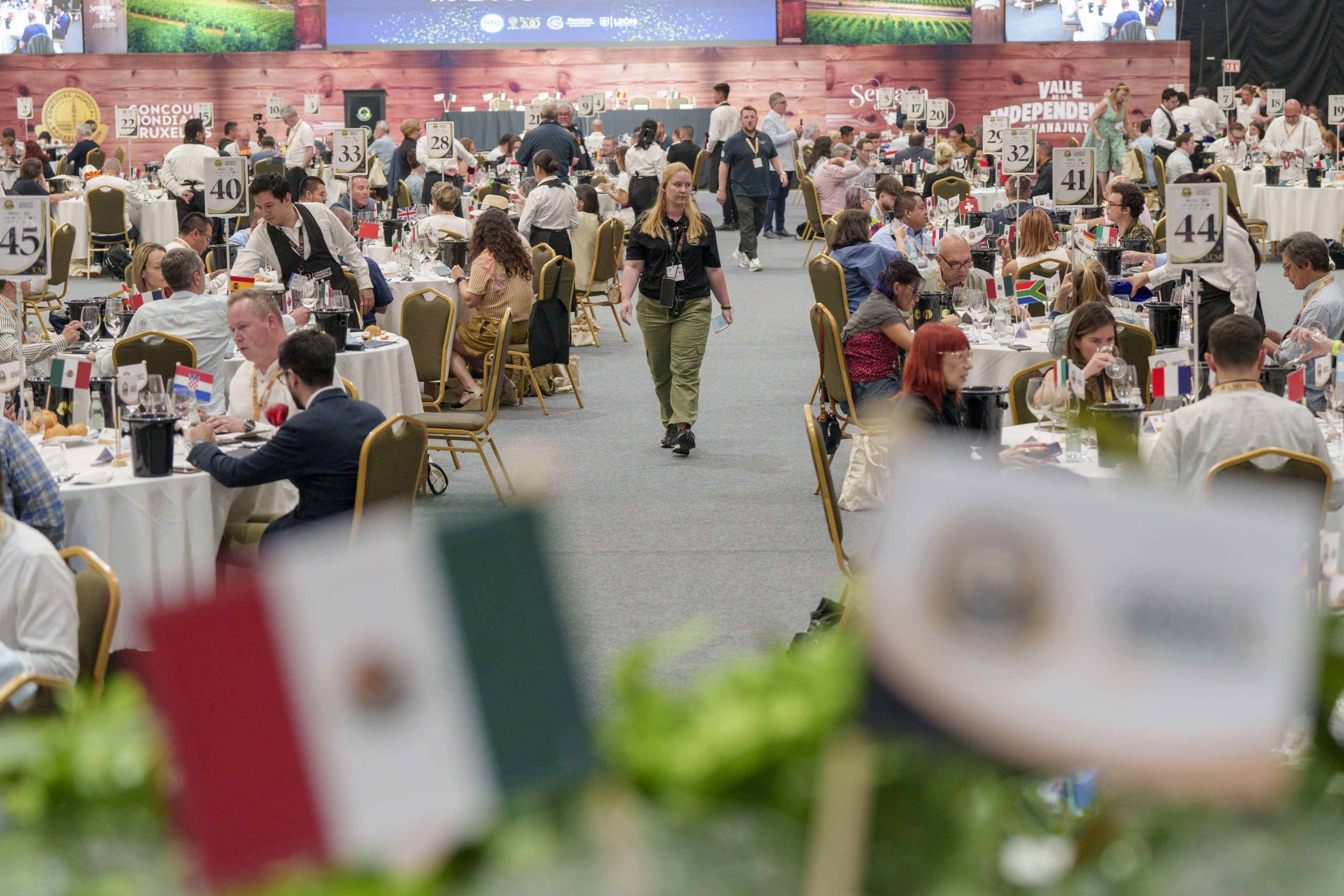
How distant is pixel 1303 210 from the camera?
1373 cm

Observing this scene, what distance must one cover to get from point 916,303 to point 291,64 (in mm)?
18915

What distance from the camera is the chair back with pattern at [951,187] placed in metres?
13.8

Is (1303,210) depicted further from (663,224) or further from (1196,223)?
(1196,223)

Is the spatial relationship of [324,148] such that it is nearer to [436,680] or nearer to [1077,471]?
[1077,471]

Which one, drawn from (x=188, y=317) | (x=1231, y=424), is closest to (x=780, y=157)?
(x=188, y=317)

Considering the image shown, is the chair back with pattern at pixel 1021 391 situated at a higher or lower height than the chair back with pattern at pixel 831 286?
lower

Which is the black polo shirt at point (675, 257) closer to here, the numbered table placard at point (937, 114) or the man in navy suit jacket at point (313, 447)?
the man in navy suit jacket at point (313, 447)

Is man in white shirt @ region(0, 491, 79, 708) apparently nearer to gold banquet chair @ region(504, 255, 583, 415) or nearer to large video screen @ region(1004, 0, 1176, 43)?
gold banquet chair @ region(504, 255, 583, 415)

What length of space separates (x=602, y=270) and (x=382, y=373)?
13.1 feet

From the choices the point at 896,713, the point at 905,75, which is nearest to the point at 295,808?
the point at 896,713

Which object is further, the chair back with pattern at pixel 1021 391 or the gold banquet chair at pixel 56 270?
the gold banquet chair at pixel 56 270

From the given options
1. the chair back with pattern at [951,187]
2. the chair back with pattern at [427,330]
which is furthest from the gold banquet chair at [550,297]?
the chair back with pattern at [951,187]

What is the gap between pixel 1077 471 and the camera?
4.12 metres

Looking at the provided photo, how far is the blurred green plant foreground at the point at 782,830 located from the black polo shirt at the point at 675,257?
642cm
